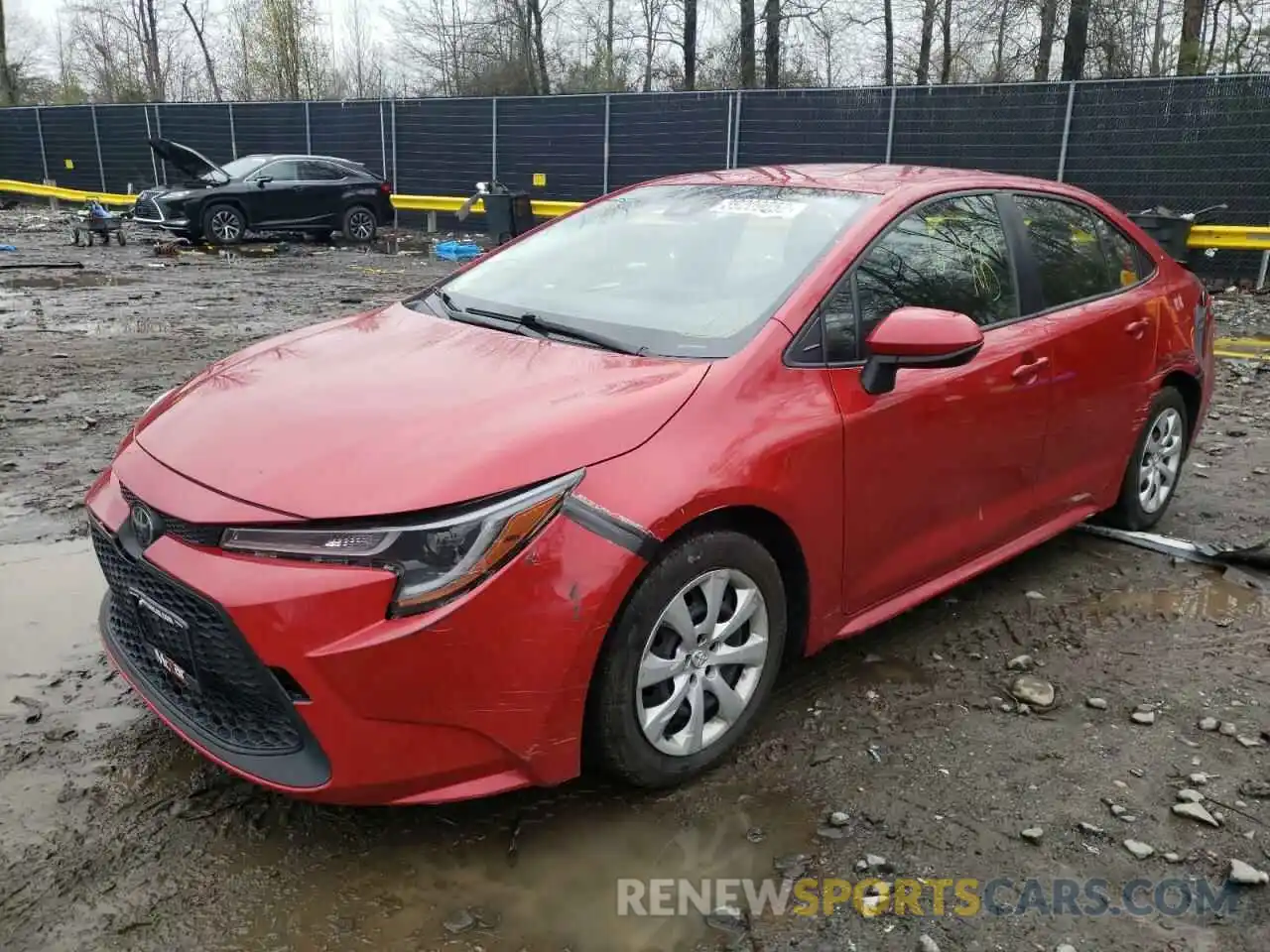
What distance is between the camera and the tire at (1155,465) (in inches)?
176

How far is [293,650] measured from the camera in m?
2.17

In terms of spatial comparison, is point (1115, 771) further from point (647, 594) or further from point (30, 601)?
point (30, 601)

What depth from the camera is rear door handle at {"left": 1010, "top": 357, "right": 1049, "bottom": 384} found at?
11.6 ft

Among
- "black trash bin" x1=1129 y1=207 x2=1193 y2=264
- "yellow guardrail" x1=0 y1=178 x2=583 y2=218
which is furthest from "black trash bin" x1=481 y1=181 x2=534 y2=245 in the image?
"black trash bin" x1=1129 y1=207 x2=1193 y2=264

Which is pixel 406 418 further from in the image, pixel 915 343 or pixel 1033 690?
pixel 1033 690

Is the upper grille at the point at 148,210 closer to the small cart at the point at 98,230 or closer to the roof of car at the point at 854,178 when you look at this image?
the small cart at the point at 98,230

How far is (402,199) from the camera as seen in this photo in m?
20.1

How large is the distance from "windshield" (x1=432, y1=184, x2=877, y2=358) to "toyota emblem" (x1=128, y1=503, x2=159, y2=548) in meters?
1.30

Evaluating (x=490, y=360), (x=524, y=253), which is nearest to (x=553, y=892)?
(x=490, y=360)

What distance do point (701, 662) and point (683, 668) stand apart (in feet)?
0.22

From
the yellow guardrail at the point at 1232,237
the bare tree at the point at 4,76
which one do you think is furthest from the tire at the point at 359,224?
the bare tree at the point at 4,76

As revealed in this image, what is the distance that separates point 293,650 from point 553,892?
0.84m

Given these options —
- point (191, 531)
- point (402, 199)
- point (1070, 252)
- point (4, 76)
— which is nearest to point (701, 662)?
point (191, 531)

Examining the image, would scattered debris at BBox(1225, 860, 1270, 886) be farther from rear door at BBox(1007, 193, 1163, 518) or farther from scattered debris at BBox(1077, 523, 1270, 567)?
scattered debris at BBox(1077, 523, 1270, 567)
